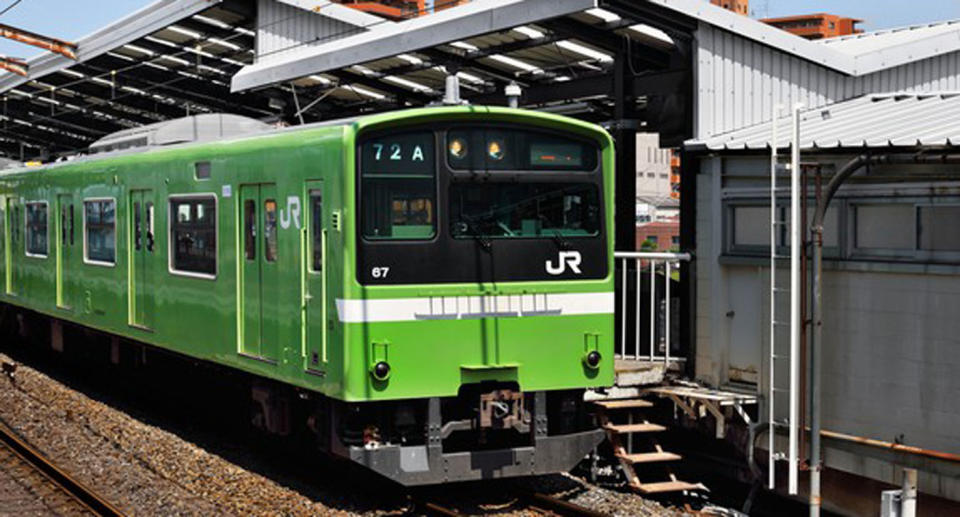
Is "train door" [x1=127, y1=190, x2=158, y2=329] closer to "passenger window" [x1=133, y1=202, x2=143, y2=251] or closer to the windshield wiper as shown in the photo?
"passenger window" [x1=133, y1=202, x2=143, y2=251]

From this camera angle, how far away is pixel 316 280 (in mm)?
8961

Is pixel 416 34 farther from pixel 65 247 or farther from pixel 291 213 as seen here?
pixel 65 247

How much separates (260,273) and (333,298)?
4.69 feet

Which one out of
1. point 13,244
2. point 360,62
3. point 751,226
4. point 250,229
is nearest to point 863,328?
point 751,226

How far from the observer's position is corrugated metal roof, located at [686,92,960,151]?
9.20m

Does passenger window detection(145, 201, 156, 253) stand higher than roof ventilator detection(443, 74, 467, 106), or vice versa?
roof ventilator detection(443, 74, 467, 106)

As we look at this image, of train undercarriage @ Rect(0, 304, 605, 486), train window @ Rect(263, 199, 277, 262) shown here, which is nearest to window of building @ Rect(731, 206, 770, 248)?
train undercarriage @ Rect(0, 304, 605, 486)

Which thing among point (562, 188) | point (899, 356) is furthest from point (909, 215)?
point (562, 188)

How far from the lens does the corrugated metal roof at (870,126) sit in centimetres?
920

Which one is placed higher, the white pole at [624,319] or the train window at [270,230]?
the train window at [270,230]

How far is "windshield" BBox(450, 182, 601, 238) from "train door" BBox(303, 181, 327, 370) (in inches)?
37.5

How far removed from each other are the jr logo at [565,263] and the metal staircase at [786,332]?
4.86 feet

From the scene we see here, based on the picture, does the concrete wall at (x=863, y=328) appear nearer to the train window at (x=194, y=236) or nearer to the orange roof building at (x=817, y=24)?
the train window at (x=194, y=236)

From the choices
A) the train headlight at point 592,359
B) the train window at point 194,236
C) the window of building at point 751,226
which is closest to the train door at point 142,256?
the train window at point 194,236
